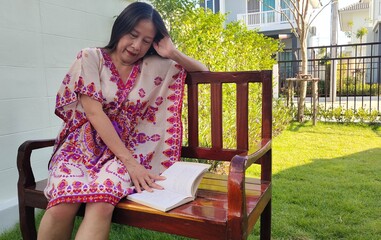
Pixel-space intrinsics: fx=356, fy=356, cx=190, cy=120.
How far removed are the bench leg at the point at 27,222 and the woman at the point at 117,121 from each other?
0.94 feet

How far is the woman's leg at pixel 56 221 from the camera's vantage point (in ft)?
4.97

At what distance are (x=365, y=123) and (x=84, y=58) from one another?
5.69 meters

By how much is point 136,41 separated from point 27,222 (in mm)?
1110

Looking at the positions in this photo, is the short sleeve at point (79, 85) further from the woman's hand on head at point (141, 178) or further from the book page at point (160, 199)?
the book page at point (160, 199)

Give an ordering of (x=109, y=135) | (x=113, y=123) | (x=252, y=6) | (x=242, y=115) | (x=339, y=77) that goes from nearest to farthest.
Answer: (x=109, y=135) < (x=113, y=123) < (x=242, y=115) < (x=339, y=77) < (x=252, y=6)

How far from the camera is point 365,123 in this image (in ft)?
20.3

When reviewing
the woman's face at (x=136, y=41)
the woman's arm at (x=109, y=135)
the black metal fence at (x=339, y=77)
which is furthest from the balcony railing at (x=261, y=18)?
the woman's arm at (x=109, y=135)

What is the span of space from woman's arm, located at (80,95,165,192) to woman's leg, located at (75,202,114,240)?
25 centimetres

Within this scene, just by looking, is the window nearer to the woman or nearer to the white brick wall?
the white brick wall

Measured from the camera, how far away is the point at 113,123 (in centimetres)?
187

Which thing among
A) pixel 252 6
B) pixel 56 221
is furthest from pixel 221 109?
pixel 252 6

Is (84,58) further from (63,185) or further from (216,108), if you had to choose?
(216,108)

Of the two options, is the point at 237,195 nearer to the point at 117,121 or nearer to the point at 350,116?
the point at 117,121

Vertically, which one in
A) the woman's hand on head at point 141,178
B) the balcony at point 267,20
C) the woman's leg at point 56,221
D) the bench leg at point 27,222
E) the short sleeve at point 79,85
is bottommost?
the bench leg at point 27,222
